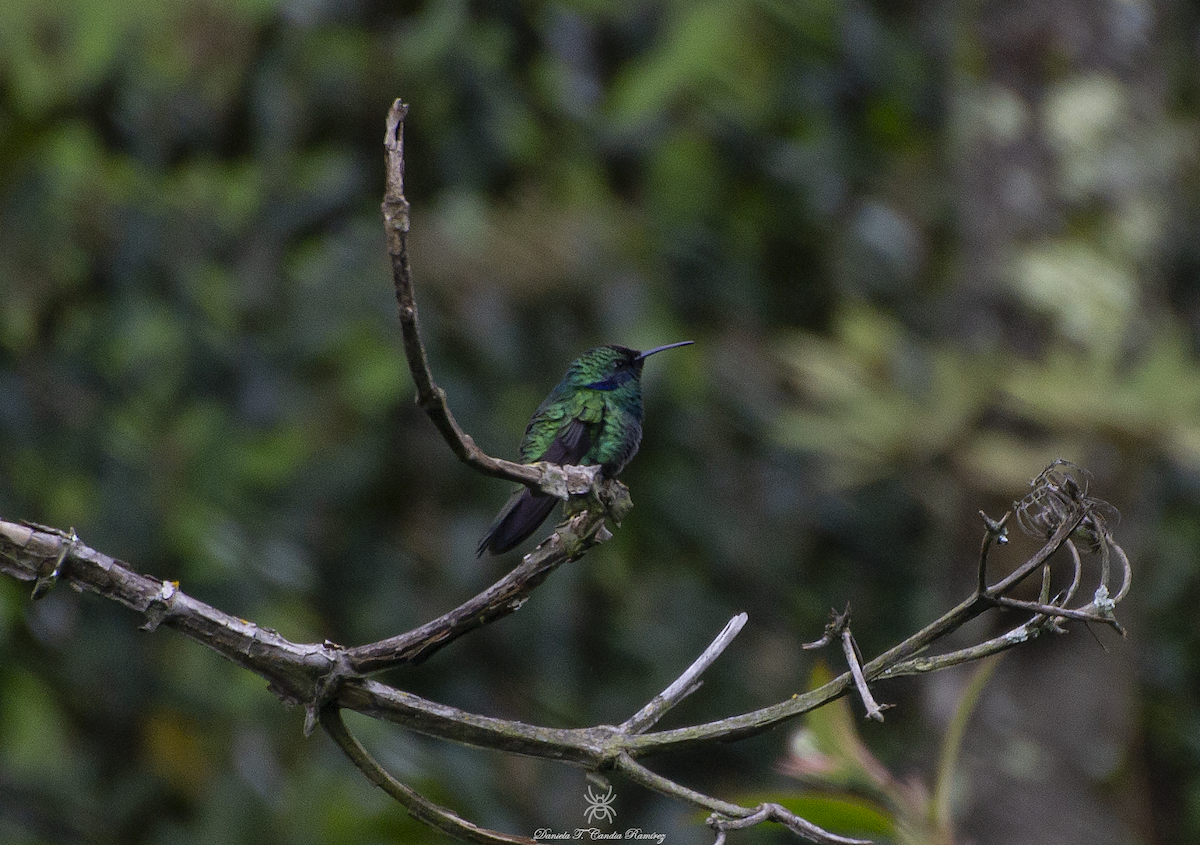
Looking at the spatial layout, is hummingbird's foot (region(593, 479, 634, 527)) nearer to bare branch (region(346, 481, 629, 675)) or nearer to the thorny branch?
bare branch (region(346, 481, 629, 675))

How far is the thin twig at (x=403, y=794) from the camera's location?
3.85ft

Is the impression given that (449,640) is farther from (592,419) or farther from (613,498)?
(592,419)

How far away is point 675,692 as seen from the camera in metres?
1.27

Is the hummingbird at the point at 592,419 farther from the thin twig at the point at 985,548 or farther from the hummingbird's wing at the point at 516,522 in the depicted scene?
the thin twig at the point at 985,548

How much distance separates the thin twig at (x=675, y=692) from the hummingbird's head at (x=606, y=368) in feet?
4.12

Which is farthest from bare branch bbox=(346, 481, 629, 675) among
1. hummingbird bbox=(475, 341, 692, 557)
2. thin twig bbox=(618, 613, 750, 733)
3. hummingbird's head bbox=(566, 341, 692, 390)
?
hummingbird's head bbox=(566, 341, 692, 390)

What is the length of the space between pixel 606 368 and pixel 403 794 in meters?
1.53

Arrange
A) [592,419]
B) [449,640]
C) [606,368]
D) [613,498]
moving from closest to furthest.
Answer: [449,640] < [613,498] < [592,419] < [606,368]

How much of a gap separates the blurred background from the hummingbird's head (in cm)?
122

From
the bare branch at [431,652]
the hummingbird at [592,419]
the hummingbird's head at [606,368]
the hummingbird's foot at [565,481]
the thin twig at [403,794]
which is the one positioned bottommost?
the thin twig at [403,794]

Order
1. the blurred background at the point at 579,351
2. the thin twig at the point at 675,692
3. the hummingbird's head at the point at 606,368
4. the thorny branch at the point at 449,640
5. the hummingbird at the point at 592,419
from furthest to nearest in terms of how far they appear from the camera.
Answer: the blurred background at the point at 579,351 → the hummingbird's head at the point at 606,368 → the hummingbird at the point at 592,419 → the thin twig at the point at 675,692 → the thorny branch at the point at 449,640

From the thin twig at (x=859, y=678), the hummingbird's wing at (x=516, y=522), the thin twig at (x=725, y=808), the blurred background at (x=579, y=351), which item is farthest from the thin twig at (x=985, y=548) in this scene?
the blurred background at (x=579, y=351)

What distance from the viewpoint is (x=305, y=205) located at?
5176 millimetres

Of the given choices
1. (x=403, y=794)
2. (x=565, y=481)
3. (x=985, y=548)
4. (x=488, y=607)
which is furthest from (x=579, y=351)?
(x=985, y=548)
